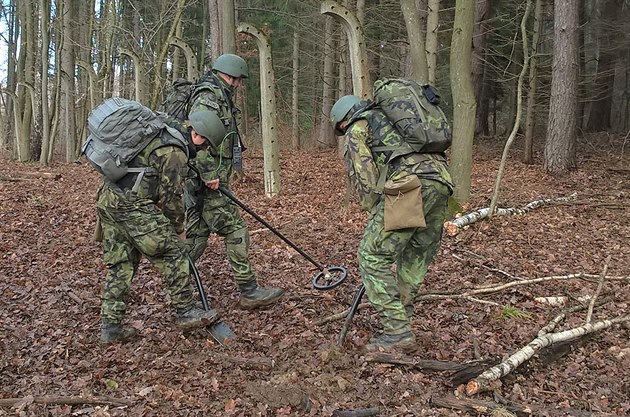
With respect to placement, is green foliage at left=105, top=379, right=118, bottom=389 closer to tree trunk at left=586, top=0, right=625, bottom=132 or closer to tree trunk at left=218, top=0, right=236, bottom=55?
tree trunk at left=218, top=0, right=236, bottom=55

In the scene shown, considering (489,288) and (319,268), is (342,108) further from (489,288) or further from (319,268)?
(489,288)

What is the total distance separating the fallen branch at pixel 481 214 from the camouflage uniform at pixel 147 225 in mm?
4671

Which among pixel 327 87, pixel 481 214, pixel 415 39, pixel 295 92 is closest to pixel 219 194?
pixel 481 214

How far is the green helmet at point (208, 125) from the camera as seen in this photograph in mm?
5250

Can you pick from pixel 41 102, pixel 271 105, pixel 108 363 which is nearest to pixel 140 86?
pixel 41 102

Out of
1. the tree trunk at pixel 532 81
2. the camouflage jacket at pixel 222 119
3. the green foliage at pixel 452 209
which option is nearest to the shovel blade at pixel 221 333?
the camouflage jacket at pixel 222 119

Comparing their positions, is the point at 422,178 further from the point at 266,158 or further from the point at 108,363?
the point at 266,158

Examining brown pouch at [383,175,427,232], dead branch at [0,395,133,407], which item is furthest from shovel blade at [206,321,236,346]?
brown pouch at [383,175,427,232]

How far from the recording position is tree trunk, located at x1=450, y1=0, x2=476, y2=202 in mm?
9398

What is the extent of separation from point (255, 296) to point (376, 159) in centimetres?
219

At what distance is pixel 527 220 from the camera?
950 centimetres

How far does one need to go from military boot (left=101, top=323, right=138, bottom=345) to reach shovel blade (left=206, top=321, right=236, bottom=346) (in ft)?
2.48

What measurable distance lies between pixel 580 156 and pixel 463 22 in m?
9.32

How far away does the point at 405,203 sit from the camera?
14.4 ft
